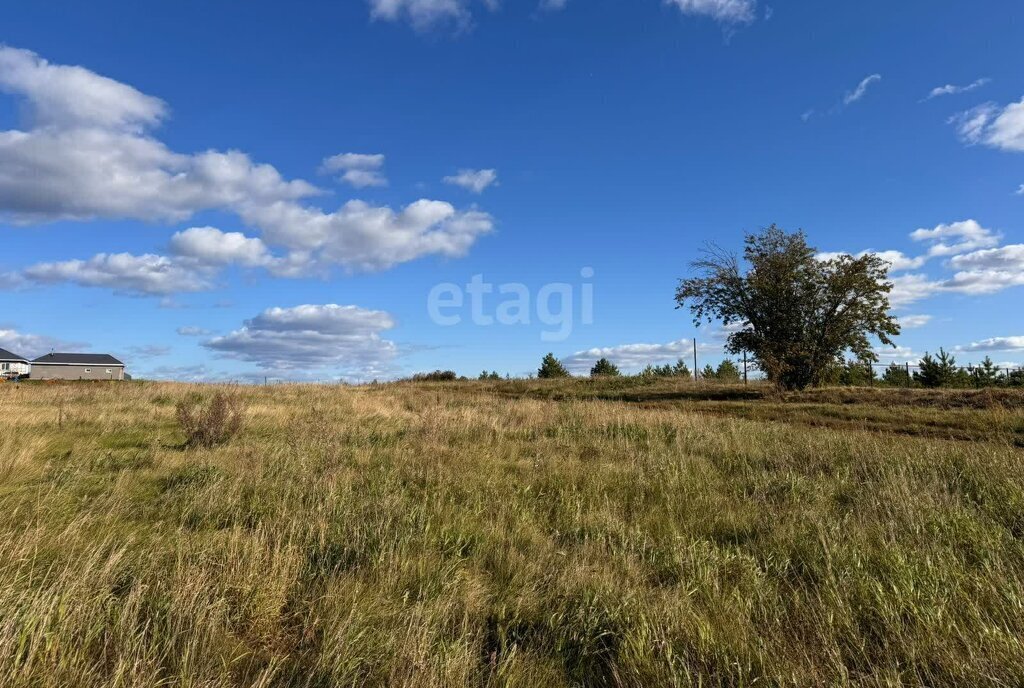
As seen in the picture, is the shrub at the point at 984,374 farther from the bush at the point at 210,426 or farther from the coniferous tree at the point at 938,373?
the bush at the point at 210,426

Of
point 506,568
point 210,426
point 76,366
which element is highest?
point 76,366

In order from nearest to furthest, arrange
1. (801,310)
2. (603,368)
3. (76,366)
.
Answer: (801,310), (603,368), (76,366)

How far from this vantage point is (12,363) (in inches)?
3492

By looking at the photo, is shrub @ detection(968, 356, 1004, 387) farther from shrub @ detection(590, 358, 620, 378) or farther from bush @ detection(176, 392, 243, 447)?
bush @ detection(176, 392, 243, 447)

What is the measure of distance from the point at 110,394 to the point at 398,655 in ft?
72.1

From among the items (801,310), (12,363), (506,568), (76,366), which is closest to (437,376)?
(801,310)

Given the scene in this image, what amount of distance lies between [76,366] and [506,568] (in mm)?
101493

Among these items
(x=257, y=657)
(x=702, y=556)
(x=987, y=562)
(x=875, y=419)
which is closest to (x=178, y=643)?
(x=257, y=657)

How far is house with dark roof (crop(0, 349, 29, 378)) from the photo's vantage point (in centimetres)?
8569

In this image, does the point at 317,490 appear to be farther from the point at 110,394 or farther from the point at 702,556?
the point at 110,394

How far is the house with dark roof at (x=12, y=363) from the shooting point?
8569cm

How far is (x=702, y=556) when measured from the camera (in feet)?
13.4

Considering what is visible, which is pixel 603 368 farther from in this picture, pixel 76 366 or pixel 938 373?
pixel 76 366

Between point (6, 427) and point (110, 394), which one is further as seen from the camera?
point (110, 394)
